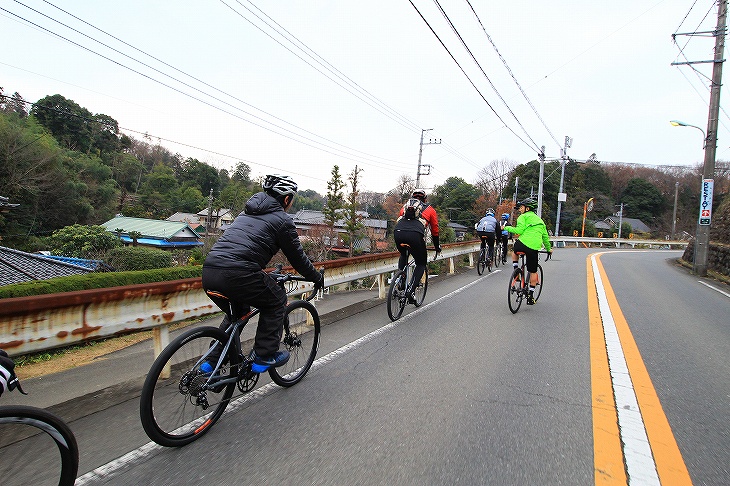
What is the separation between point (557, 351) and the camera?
186 inches

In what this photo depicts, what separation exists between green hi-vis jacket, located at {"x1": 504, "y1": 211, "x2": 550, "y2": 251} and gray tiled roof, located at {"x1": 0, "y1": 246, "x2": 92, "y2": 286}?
20056 millimetres

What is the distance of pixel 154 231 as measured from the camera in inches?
1901

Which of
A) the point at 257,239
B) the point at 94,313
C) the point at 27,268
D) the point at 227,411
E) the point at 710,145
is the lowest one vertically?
the point at 27,268

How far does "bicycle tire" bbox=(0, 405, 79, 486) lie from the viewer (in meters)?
1.82

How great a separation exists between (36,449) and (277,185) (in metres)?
2.03

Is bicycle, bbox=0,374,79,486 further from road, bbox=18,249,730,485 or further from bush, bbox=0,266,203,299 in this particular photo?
bush, bbox=0,266,203,299

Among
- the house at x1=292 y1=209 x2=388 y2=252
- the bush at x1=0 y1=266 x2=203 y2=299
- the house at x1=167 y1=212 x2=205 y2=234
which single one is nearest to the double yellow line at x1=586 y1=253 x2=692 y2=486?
the bush at x1=0 y1=266 x2=203 y2=299

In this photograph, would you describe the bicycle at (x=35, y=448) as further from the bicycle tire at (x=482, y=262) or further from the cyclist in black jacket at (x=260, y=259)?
the bicycle tire at (x=482, y=262)

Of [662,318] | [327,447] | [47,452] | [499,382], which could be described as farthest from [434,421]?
[662,318]

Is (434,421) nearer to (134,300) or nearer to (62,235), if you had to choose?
(134,300)

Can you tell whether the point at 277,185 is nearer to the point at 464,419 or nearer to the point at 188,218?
the point at 464,419

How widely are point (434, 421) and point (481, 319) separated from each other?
3.55 meters

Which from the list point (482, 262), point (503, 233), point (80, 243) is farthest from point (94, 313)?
point (80, 243)

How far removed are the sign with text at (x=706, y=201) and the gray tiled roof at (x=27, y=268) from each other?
26.8m
